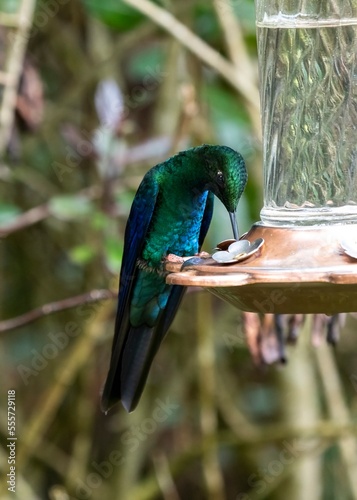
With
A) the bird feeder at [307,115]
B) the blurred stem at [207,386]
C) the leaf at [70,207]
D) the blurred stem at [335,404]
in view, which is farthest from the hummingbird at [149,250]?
the blurred stem at [335,404]

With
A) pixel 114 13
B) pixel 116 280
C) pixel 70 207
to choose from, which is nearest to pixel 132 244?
pixel 70 207

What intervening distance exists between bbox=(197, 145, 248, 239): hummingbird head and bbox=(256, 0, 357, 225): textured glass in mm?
88

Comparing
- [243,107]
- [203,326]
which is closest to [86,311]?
[203,326]

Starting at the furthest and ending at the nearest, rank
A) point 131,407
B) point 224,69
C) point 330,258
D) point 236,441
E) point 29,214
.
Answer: point 236,441
point 224,69
point 29,214
point 131,407
point 330,258

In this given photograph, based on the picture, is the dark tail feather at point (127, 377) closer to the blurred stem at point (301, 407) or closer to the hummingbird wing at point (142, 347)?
the hummingbird wing at point (142, 347)

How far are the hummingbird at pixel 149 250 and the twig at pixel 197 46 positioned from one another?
1.21m

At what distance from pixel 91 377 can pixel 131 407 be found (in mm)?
2069

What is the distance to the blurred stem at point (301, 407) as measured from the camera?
187 inches

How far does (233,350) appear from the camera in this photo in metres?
5.79

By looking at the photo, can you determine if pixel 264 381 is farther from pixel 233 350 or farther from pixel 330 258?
pixel 330 258

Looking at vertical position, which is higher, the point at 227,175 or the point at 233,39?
the point at 233,39

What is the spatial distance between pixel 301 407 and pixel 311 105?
2.56 m

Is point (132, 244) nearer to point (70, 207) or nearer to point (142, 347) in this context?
point (142, 347)

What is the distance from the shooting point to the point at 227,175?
259 cm
